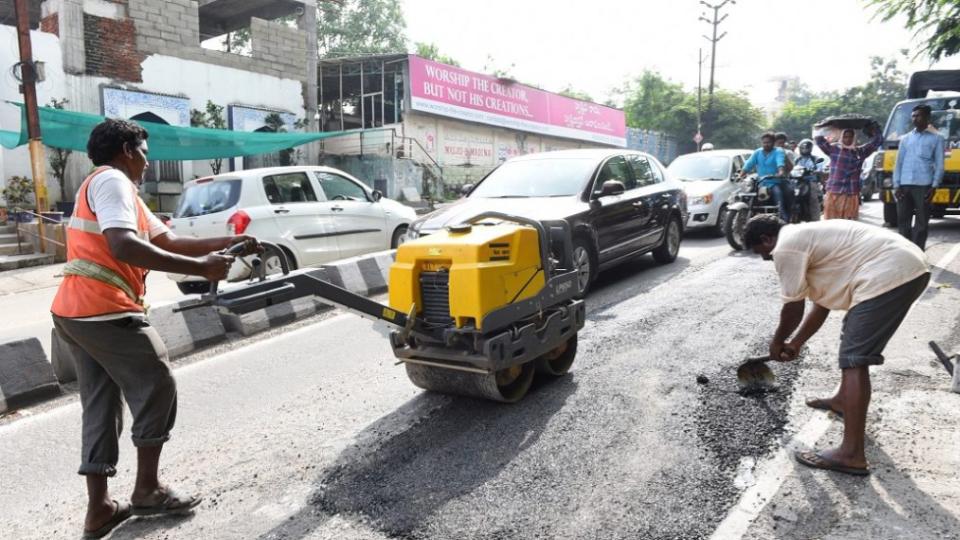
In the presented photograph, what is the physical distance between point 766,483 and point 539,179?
5.07m

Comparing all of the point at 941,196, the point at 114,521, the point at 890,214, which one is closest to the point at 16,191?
the point at 114,521

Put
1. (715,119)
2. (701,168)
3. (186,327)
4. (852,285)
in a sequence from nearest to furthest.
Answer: (852,285) < (186,327) < (701,168) < (715,119)

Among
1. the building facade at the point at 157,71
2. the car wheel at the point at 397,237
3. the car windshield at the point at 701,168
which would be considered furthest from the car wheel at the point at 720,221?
the building facade at the point at 157,71

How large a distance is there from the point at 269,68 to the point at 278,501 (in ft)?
61.3

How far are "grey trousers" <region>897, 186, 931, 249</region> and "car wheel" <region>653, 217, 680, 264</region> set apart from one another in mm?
2721

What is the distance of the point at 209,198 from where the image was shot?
823 centimetres

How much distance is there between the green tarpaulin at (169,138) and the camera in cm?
1220

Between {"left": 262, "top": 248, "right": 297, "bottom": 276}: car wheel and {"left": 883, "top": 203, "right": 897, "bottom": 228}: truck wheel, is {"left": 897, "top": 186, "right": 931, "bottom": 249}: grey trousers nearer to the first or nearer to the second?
{"left": 883, "top": 203, "right": 897, "bottom": 228}: truck wheel

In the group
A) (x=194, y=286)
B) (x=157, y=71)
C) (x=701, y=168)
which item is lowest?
(x=194, y=286)

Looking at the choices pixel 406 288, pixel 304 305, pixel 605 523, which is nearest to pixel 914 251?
pixel 605 523

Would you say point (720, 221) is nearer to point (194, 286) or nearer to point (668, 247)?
point (668, 247)

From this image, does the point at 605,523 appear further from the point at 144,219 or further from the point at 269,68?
the point at 269,68

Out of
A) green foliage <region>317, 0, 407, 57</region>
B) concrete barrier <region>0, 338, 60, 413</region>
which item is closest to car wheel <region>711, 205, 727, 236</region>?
concrete barrier <region>0, 338, 60, 413</region>

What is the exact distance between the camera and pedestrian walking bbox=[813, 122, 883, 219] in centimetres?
873
